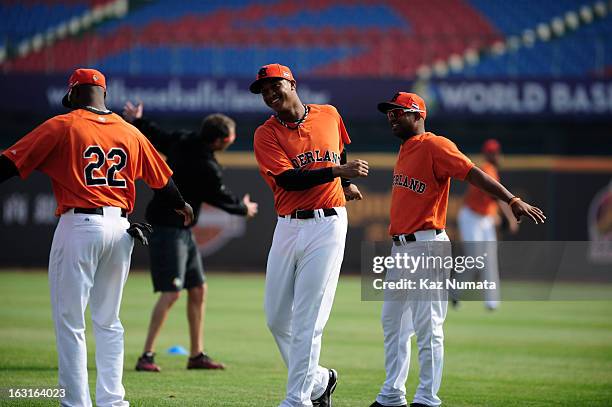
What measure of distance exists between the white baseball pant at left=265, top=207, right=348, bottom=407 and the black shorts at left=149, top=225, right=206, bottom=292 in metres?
2.59

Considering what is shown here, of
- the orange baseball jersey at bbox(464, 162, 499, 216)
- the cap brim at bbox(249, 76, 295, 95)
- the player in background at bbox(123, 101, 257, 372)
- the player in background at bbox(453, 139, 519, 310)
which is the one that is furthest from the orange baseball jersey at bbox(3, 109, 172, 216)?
the orange baseball jersey at bbox(464, 162, 499, 216)

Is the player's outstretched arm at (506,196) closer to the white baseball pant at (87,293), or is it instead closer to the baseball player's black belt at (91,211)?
the white baseball pant at (87,293)

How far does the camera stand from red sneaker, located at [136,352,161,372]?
334 inches

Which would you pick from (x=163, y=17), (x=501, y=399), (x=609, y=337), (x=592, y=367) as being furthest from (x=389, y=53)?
(x=501, y=399)

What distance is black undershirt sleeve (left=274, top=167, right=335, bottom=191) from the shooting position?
236 inches

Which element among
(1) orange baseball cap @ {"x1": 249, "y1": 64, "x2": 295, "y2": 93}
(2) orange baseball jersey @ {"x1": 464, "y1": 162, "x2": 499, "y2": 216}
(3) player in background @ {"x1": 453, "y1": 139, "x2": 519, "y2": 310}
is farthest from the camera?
(2) orange baseball jersey @ {"x1": 464, "y1": 162, "x2": 499, "y2": 216}

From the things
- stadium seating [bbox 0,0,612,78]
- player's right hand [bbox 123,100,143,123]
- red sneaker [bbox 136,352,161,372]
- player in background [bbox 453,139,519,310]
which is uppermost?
stadium seating [bbox 0,0,612,78]

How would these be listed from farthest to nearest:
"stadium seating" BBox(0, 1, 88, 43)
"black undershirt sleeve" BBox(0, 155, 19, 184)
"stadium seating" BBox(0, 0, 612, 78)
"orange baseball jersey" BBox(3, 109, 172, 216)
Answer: "stadium seating" BBox(0, 1, 88, 43), "stadium seating" BBox(0, 0, 612, 78), "orange baseball jersey" BBox(3, 109, 172, 216), "black undershirt sleeve" BBox(0, 155, 19, 184)

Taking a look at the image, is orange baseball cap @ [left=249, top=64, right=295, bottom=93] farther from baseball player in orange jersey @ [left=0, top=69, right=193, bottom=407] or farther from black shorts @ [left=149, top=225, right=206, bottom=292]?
black shorts @ [left=149, top=225, right=206, bottom=292]

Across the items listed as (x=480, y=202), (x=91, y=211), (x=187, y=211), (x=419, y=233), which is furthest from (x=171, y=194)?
(x=480, y=202)

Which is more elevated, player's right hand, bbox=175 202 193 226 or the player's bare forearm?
the player's bare forearm

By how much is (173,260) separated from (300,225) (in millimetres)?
2844

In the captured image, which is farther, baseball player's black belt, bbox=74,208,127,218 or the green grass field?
the green grass field

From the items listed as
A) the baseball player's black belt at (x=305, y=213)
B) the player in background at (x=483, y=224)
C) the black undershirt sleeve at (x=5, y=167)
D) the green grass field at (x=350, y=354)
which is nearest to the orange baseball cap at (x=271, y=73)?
the baseball player's black belt at (x=305, y=213)
